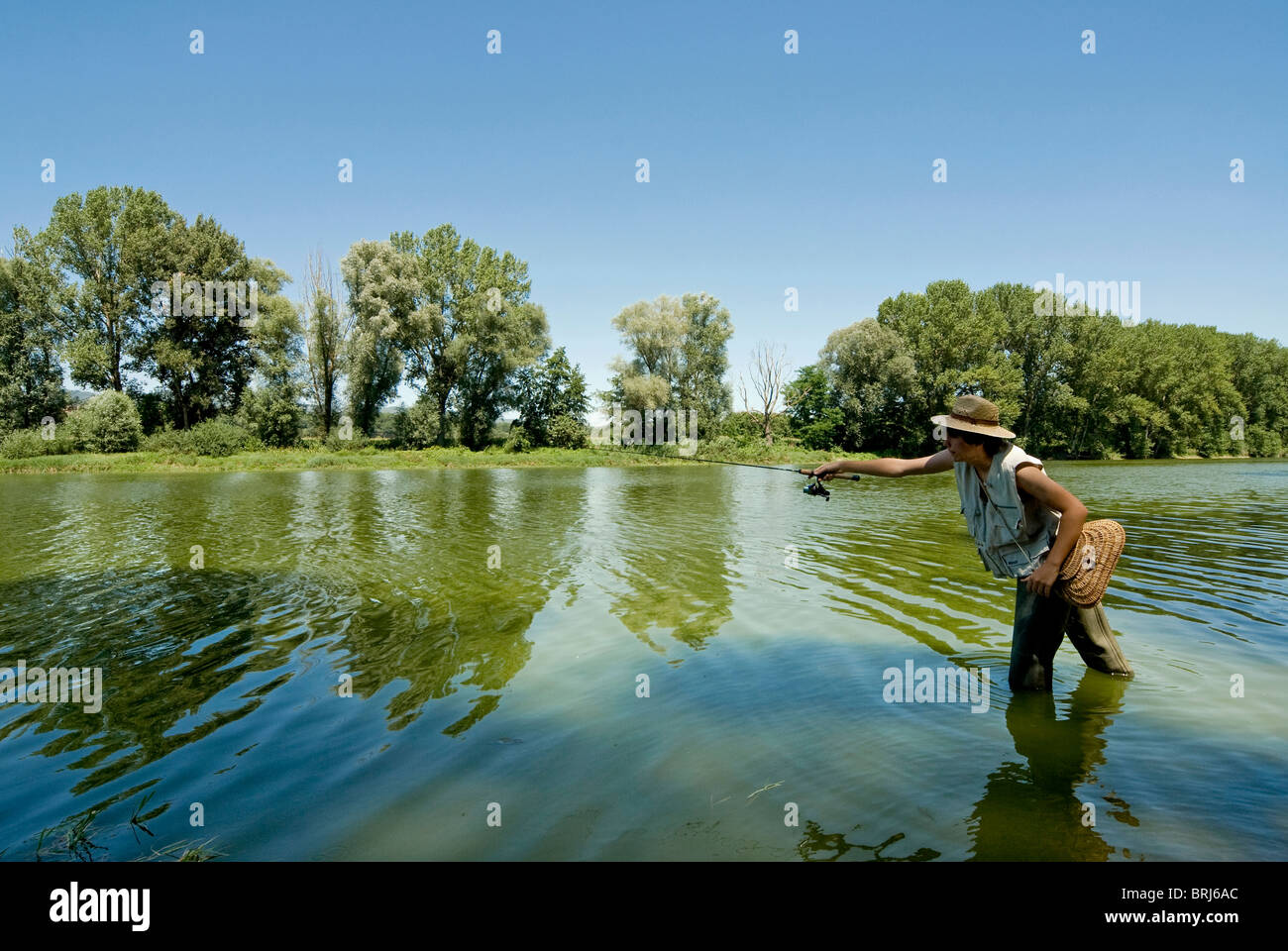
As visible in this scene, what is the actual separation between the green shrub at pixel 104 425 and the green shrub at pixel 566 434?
30805 mm

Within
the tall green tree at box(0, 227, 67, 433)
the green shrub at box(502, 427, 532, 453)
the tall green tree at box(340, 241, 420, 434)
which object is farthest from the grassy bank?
the tall green tree at box(0, 227, 67, 433)

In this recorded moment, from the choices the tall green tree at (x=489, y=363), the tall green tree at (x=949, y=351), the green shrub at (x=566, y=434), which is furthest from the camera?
the tall green tree at (x=949, y=351)

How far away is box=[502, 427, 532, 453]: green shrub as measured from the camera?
194 feet

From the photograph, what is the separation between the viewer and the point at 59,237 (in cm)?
5175

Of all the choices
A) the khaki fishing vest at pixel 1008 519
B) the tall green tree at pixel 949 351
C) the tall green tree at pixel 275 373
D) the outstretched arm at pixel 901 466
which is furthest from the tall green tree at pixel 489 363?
the khaki fishing vest at pixel 1008 519

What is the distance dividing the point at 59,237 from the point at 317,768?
66.2 meters

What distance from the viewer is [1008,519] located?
5.54 meters

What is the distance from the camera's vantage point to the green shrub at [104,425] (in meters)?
45.9

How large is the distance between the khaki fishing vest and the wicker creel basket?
203 mm

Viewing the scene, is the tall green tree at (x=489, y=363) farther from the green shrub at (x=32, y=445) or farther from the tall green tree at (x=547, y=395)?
the green shrub at (x=32, y=445)

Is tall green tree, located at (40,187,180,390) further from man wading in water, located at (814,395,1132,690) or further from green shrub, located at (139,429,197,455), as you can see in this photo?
man wading in water, located at (814,395,1132,690)

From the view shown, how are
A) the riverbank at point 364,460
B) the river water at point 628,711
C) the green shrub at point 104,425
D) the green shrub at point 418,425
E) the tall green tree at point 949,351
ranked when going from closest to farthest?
the river water at point 628,711 < the riverbank at point 364,460 < the green shrub at point 104,425 < the green shrub at point 418,425 < the tall green tree at point 949,351
